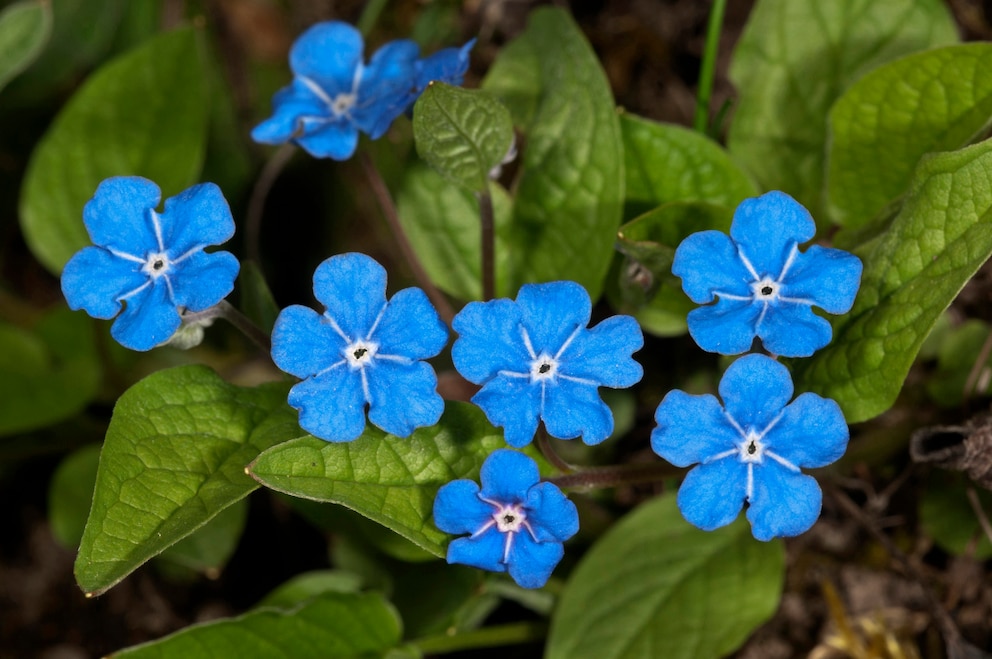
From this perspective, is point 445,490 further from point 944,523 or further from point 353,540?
point 944,523

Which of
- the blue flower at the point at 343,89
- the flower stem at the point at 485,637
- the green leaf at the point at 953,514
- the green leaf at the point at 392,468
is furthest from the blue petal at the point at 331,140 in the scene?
the green leaf at the point at 953,514

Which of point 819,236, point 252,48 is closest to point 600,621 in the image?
point 819,236

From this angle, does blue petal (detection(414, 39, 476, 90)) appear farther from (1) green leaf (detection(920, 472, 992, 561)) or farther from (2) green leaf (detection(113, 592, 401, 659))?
(1) green leaf (detection(920, 472, 992, 561))

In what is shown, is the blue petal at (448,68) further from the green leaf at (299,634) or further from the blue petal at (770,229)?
the green leaf at (299,634)

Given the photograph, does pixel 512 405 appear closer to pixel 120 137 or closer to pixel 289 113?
pixel 289 113

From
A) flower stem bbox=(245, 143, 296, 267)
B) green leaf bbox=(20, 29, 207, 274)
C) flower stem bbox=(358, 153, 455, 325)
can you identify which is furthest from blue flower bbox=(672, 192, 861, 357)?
green leaf bbox=(20, 29, 207, 274)

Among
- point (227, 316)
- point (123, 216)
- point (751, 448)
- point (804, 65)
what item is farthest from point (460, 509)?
point (804, 65)
